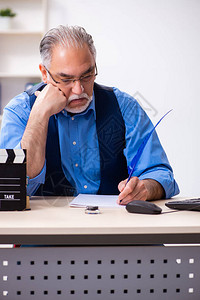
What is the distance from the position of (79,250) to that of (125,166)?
0.82m

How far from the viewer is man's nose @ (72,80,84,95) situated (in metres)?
1.61

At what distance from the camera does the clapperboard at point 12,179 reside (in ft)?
3.77

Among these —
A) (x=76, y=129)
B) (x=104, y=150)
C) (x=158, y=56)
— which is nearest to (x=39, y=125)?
(x=76, y=129)

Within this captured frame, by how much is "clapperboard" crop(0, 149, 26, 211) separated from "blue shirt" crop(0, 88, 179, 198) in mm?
454

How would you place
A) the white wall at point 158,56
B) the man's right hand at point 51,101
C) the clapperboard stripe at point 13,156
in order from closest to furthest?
the clapperboard stripe at point 13,156
the man's right hand at point 51,101
the white wall at point 158,56

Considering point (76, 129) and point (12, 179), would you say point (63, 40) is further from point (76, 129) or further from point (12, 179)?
point (12, 179)

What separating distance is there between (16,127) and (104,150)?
385mm

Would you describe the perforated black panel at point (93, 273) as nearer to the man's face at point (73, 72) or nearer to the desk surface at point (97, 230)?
the desk surface at point (97, 230)

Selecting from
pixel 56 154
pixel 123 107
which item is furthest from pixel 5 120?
pixel 123 107

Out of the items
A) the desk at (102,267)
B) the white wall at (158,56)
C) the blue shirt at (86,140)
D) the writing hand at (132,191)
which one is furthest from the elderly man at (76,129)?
the white wall at (158,56)

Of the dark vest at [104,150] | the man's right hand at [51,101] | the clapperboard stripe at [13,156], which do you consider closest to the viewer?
the clapperboard stripe at [13,156]

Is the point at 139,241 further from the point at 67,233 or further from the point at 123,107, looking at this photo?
the point at 123,107

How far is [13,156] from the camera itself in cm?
115

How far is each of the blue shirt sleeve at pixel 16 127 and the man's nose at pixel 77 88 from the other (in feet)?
0.75
